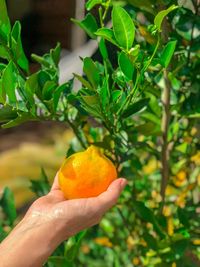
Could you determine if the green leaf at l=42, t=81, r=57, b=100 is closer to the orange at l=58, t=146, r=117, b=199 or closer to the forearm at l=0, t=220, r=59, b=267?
the orange at l=58, t=146, r=117, b=199

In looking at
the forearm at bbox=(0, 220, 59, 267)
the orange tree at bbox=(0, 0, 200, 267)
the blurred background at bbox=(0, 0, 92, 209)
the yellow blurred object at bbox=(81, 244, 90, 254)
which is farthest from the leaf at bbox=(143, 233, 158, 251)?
the blurred background at bbox=(0, 0, 92, 209)

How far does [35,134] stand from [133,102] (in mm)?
2416

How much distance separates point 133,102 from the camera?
3.53 feet

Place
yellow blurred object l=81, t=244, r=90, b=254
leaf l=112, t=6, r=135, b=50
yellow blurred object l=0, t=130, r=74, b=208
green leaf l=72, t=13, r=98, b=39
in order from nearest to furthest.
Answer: leaf l=112, t=6, r=135, b=50 < green leaf l=72, t=13, r=98, b=39 < yellow blurred object l=81, t=244, r=90, b=254 < yellow blurred object l=0, t=130, r=74, b=208

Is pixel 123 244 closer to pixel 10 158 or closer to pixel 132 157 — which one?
pixel 132 157

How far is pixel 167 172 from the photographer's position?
143 cm

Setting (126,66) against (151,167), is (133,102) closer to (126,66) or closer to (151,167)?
(126,66)

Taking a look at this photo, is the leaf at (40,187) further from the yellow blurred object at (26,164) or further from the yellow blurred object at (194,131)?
the yellow blurred object at (26,164)

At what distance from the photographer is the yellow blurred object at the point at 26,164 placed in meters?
2.71

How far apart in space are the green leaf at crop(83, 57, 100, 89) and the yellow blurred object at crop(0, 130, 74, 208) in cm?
146

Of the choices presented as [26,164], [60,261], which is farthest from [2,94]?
[26,164]

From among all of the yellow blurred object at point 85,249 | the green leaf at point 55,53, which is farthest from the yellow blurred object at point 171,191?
the green leaf at point 55,53

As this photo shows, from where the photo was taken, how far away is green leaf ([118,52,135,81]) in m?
0.93

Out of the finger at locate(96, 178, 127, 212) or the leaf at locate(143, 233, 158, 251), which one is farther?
the leaf at locate(143, 233, 158, 251)
